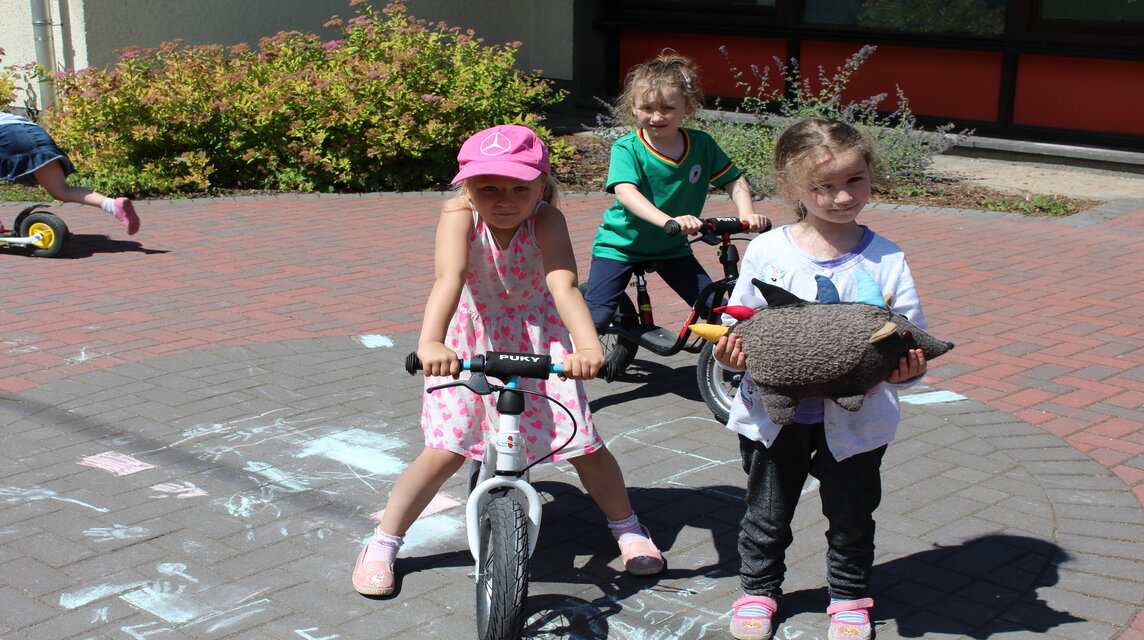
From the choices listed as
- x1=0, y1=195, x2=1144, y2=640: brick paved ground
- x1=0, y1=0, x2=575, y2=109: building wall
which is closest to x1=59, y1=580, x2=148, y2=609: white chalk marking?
x1=0, y1=195, x2=1144, y2=640: brick paved ground

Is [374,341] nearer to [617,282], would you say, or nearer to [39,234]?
[617,282]

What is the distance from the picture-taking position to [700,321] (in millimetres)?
4926

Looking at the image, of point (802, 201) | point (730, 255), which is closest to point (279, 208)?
point (730, 255)

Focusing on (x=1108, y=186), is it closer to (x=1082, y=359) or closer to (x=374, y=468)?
(x=1082, y=359)

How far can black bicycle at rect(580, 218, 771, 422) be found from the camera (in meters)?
4.73

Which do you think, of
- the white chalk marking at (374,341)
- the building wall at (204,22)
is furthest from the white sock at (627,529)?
the building wall at (204,22)

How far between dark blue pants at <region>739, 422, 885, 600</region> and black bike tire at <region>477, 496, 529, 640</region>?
0.65 metres

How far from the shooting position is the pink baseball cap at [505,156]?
10.1 ft

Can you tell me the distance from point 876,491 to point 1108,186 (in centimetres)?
884

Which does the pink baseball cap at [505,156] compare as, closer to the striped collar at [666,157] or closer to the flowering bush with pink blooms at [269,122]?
the striped collar at [666,157]

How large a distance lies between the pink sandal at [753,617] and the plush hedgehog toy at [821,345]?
59cm

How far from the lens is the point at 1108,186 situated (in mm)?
10656

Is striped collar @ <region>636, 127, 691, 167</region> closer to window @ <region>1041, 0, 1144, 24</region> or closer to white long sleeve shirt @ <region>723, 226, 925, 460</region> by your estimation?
white long sleeve shirt @ <region>723, 226, 925, 460</region>

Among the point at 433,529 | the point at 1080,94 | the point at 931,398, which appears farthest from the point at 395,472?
the point at 1080,94
